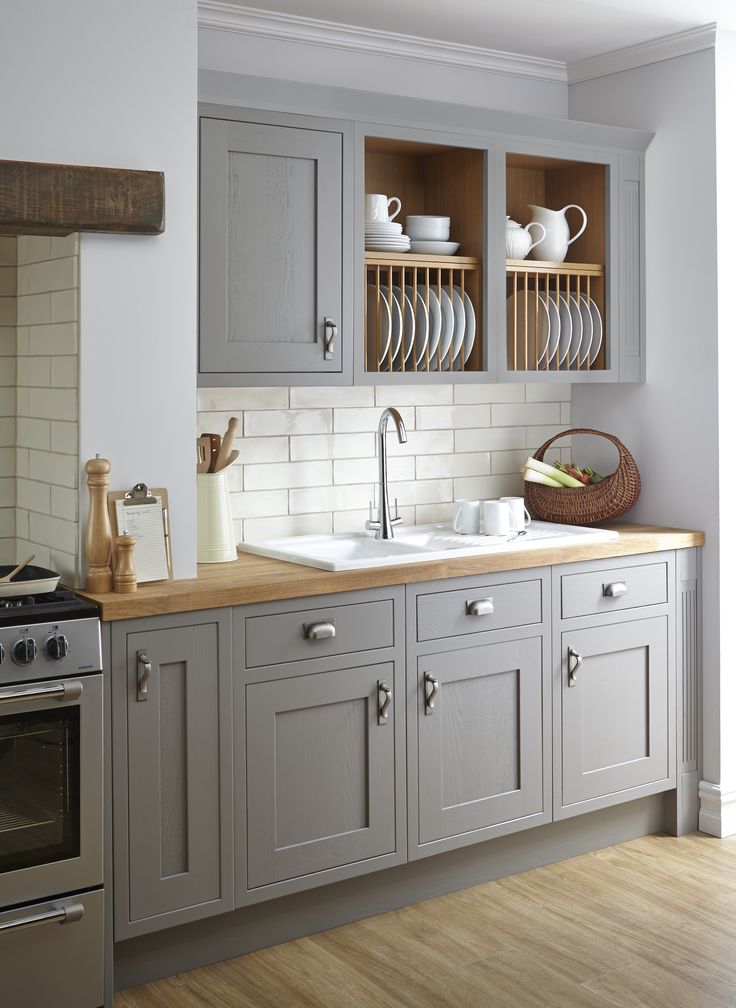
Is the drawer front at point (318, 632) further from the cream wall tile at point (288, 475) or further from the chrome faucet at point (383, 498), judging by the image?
the cream wall tile at point (288, 475)

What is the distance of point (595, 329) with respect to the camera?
4.05 meters

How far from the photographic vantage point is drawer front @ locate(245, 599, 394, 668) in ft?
9.72

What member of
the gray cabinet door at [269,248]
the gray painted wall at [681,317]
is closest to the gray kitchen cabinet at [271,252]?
the gray cabinet door at [269,248]

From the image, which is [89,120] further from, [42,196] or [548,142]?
[548,142]

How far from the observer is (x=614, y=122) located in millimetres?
4164

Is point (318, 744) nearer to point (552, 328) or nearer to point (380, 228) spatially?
point (380, 228)

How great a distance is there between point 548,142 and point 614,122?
0.47 meters

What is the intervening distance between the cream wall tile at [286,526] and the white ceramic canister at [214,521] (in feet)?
0.90

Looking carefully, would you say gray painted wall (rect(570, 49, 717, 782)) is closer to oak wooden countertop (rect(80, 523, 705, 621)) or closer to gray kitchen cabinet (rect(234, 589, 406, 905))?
oak wooden countertop (rect(80, 523, 705, 621))

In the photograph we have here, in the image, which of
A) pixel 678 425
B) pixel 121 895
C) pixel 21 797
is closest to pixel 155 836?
pixel 121 895

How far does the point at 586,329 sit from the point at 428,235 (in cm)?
72

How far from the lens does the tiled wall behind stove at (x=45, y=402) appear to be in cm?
287

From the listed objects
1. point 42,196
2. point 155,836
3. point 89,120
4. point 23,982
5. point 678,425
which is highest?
point 89,120

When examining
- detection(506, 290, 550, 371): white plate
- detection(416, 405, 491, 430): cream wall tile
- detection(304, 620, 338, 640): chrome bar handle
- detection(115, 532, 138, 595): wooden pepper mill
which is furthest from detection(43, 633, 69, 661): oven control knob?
detection(506, 290, 550, 371): white plate
